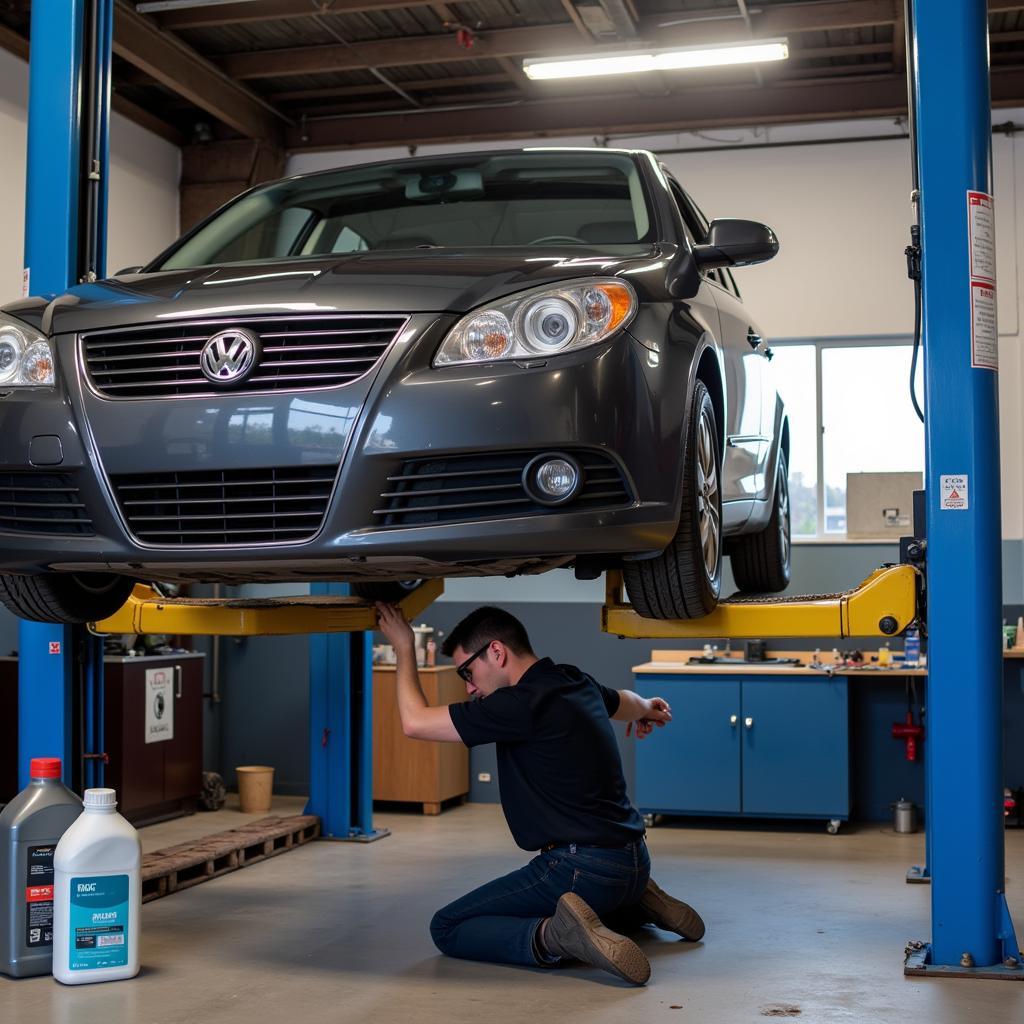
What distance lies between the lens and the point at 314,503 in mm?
3076

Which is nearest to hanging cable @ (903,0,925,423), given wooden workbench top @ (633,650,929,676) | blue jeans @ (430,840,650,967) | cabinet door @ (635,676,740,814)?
blue jeans @ (430,840,650,967)

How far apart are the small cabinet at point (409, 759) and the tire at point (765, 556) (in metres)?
3.31

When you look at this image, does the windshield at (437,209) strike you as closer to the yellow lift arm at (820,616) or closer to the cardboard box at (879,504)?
the yellow lift arm at (820,616)

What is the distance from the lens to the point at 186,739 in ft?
27.1

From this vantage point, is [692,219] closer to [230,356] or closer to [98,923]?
[230,356]

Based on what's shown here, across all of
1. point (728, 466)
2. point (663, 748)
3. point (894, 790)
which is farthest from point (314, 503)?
point (894, 790)

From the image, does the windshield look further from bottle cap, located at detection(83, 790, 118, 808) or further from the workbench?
the workbench

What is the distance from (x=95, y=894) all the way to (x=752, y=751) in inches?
183

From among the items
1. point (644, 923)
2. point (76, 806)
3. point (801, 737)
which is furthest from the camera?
point (801, 737)

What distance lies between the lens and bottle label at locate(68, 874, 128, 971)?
384cm

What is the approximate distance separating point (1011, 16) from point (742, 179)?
194 cm

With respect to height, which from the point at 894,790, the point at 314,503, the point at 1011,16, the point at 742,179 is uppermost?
the point at 1011,16

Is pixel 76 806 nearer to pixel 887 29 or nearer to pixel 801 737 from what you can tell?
pixel 801 737

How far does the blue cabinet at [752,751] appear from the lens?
766 centimetres
